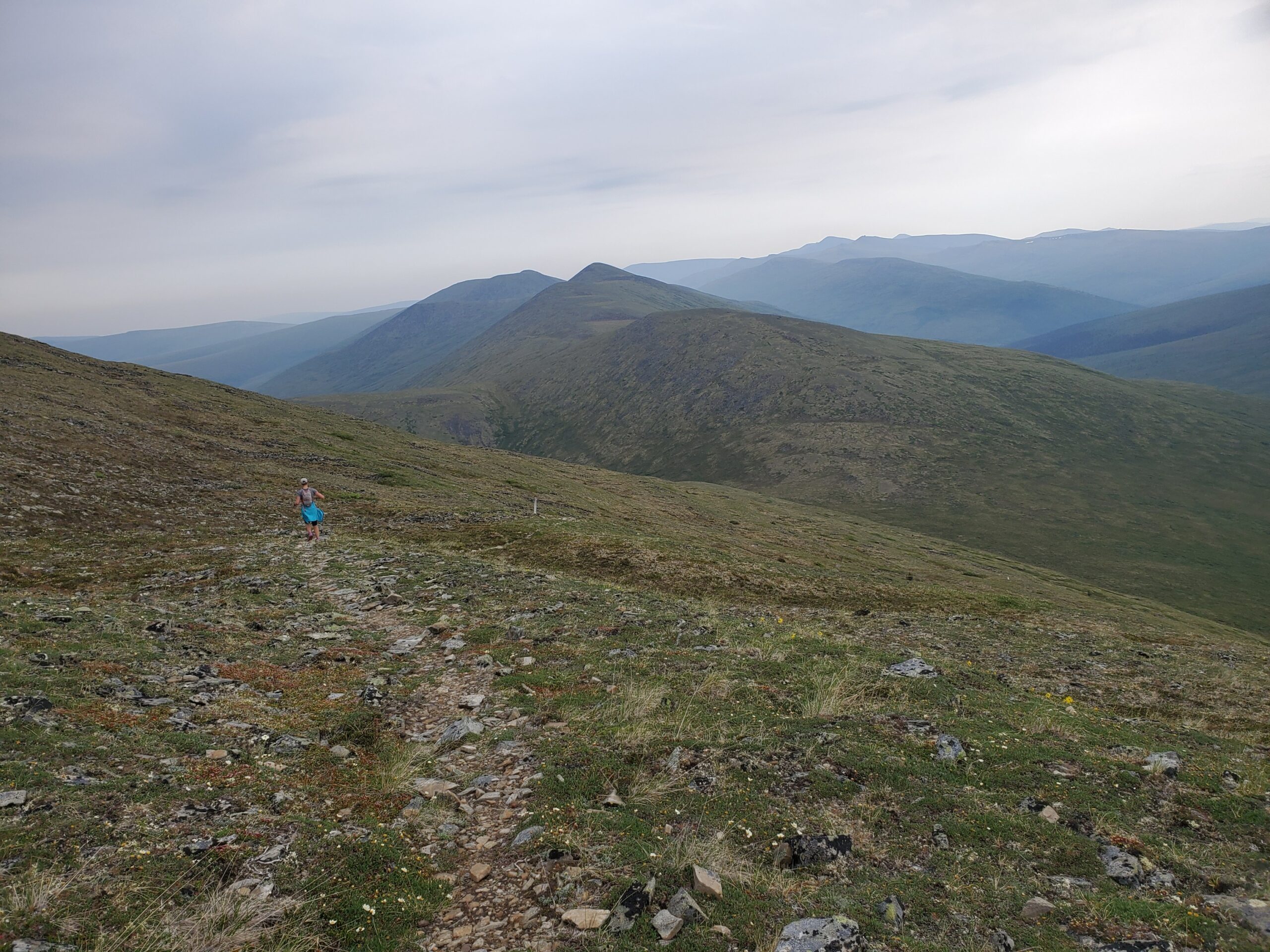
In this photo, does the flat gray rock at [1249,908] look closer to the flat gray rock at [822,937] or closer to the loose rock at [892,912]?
the loose rock at [892,912]

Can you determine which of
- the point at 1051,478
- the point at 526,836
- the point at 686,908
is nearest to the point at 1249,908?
the point at 686,908

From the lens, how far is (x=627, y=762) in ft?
35.8

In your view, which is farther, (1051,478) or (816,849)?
(1051,478)

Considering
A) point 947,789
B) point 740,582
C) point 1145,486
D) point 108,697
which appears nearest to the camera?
point 947,789

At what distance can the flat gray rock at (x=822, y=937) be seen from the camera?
666 centimetres

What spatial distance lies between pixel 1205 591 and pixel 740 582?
112 meters

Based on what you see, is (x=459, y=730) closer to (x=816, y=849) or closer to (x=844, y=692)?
(x=816, y=849)

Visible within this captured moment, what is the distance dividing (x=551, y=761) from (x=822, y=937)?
547 cm

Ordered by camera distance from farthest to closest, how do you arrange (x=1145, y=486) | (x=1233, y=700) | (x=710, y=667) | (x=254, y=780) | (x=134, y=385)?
(x=1145, y=486) → (x=134, y=385) → (x=1233, y=700) → (x=710, y=667) → (x=254, y=780)

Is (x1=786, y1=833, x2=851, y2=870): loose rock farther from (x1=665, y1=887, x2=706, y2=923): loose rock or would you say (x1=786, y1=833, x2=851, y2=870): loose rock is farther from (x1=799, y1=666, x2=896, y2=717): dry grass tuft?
(x1=799, y1=666, x2=896, y2=717): dry grass tuft

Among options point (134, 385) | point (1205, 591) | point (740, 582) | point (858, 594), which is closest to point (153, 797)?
point (740, 582)

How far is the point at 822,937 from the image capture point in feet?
22.3

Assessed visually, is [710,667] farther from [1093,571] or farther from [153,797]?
[1093,571]

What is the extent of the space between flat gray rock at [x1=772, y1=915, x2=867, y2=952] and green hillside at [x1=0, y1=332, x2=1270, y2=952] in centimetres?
22
